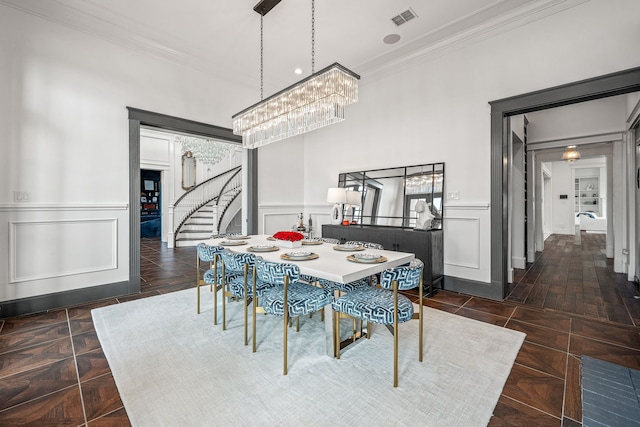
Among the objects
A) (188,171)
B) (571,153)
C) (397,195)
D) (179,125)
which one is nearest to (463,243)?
(397,195)

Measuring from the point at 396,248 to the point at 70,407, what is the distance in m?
3.41

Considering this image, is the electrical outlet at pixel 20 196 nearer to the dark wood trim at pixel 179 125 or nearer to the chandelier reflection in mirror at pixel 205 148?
the dark wood trim at pixel 179 125

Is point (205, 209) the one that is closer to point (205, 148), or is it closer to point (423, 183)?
point (205, 148)

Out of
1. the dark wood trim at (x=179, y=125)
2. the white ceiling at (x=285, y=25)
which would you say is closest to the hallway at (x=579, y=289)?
the white ceiling at (x=285, y=25)

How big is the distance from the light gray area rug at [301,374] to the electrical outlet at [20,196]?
5.07 ft

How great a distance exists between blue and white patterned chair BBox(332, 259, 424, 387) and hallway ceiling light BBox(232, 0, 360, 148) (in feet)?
5.58

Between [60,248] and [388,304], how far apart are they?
3.70 m

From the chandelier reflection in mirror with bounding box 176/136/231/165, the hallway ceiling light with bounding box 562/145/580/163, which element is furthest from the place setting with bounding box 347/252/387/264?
the hallway ceiling light with bounding box 562/145/580/163

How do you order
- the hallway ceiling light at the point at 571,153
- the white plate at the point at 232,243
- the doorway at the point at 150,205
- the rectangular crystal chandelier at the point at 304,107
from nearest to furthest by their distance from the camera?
1. the rectangular crystal chandelier at the point at 304,107
2. the white plate at the point at 232,243
3. the hallway ceiling light at the point at 571,153
4. the doorway at the point at 150,205

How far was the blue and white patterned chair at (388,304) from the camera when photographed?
179 centimetres

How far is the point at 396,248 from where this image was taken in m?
3.88

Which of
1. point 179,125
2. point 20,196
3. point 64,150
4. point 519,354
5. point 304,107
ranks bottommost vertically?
point 519,354

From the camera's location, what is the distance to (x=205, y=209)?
8555 millimetres

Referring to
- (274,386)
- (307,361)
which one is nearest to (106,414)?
(274,386)
